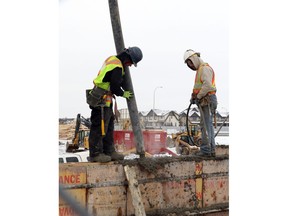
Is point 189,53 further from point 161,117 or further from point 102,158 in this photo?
point 102,158

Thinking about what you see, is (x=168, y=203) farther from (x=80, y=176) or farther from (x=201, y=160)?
(x=80, y=176)

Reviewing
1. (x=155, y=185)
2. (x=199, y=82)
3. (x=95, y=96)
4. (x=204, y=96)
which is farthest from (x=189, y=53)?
(x=155, y=185)

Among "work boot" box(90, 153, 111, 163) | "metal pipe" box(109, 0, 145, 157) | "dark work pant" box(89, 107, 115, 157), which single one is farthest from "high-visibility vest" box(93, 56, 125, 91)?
"work boot" box(90, 153, 111, 163)

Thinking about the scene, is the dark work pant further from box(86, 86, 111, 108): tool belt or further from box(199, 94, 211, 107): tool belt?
box(199, 94, 211, 107): tool belt

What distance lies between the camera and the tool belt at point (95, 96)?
4.04m

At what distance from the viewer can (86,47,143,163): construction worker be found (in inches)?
159

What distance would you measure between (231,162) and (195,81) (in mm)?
1899

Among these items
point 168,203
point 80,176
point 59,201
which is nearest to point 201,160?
point 168,203

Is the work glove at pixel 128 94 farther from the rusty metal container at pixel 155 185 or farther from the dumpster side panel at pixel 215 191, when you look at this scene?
the dumpster side panel at pixel 215 191

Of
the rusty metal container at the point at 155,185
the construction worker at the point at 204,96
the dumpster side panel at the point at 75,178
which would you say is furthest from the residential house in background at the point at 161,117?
the dumpster side panel at the point at 75,178

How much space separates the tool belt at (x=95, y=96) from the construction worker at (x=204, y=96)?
113cm

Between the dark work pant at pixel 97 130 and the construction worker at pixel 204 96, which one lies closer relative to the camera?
the dark work pant at pixel 97 130

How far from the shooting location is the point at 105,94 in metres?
4.12

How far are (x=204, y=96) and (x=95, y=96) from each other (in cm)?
141
